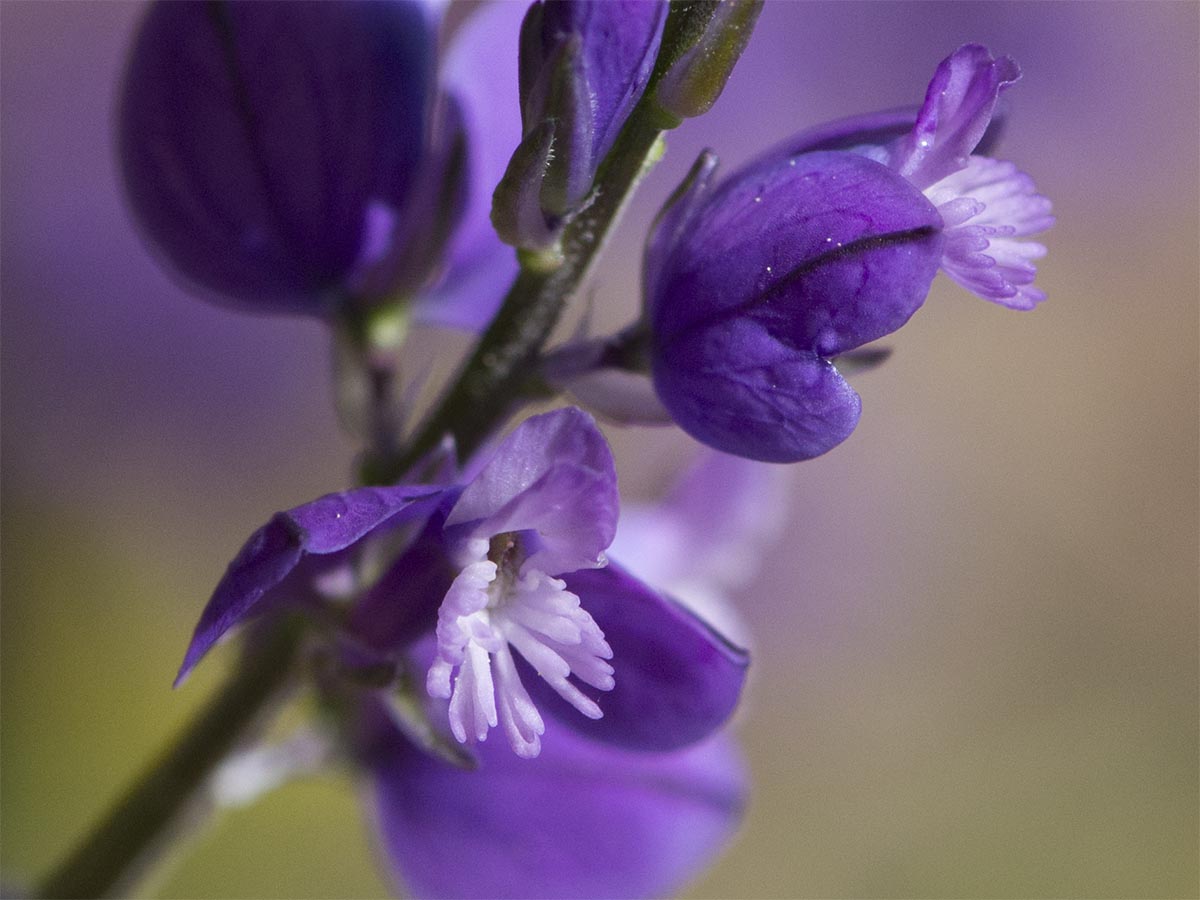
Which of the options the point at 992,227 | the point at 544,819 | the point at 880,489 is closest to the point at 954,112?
the point at 992,227

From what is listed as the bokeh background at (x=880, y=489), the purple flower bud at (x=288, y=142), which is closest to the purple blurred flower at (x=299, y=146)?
the purple flower bud at (x=288, y=142)

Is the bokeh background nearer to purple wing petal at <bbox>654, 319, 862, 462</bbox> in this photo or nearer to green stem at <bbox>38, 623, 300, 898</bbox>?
green stem at <bbox>38, 623, 300, 898</bbox>

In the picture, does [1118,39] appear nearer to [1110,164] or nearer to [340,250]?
[1110,164]

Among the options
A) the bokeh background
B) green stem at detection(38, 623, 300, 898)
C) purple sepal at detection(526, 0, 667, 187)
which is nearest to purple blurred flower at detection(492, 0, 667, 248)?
purple sepal at detection(526, 0, 667, 187)

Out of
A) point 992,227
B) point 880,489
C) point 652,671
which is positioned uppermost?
point 992,227

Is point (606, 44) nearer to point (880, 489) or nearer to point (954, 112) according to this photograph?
point (954, 112)

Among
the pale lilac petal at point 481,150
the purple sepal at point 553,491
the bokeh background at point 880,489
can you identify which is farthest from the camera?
the bokeh background at point 880,489

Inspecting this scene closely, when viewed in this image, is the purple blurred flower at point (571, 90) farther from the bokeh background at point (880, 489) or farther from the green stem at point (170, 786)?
the bokeh background at point (880, 489)

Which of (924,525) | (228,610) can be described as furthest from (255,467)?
(228,610)
